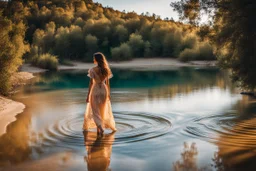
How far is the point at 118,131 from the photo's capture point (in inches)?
346

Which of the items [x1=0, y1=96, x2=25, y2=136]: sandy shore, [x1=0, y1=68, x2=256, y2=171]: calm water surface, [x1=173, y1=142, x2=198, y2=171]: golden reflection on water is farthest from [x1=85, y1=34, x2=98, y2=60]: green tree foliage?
[x1=173, y1=142, x2=198, y2=171]: golden reflection on water

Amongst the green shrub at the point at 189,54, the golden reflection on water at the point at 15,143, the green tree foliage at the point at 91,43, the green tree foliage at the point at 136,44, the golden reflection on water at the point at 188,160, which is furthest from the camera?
the green tree foliage at the point at 91,43

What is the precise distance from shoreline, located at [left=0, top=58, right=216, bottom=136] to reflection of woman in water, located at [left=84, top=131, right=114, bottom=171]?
2608 mm

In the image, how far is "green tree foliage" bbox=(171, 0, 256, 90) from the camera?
8727 mm

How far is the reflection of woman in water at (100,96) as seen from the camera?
841 cm

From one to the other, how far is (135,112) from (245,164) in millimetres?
5968

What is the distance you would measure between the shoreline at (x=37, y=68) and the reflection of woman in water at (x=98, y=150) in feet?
8.56

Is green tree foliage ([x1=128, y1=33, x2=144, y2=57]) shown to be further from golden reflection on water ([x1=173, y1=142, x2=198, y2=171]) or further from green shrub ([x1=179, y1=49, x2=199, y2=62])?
golden reflection on water ([x1=173, y1=142, x2=198, y2=171])

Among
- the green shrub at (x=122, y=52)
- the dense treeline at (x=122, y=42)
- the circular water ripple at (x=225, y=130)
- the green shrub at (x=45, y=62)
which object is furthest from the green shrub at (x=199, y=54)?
the circular water ripple at (x=225, y=130)

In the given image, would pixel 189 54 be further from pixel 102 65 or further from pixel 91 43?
pixel 102 65

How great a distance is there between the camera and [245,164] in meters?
6.12

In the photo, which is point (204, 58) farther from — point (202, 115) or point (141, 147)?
point (141, 147)

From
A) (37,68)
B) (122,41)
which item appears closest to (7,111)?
(37,68)

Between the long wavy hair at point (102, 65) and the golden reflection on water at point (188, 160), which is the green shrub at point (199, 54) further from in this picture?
the golden reflection on water at point (188, 160)
